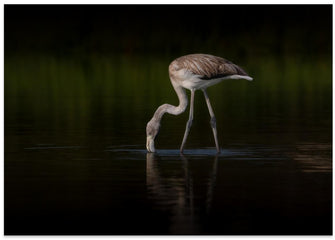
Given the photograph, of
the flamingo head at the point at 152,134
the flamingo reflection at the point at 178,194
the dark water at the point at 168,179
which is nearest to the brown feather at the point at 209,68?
the flamingo head at the point at 152,134

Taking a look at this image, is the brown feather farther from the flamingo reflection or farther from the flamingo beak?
the flamingo reflection

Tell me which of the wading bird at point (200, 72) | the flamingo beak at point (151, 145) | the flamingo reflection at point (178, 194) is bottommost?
the flamingo reflection at point (178, 194)

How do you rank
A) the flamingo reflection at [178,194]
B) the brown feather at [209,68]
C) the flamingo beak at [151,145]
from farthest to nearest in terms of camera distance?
the flamingo beak at [151,145], the brown feather at [209,68], the flamingo reflection at [178,194]

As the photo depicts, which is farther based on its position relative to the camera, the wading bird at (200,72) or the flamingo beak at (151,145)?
the flamingo beak at (151,145)

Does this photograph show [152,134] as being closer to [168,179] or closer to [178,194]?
[168,179]

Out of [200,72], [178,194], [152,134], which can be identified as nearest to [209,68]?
[200,72]

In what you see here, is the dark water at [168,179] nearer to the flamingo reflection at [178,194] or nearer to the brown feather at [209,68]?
the flamingo reflection at [178,194]

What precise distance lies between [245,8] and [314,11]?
10.6 m

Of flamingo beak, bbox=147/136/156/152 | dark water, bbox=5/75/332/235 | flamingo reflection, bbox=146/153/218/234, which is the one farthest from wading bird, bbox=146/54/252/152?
flamingo reflection, bbox=146/153/218/234

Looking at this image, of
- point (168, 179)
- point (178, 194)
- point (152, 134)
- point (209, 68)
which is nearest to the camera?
point (178, 194)

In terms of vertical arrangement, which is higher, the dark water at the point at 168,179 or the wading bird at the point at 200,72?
the wading bird at the point at 200,72

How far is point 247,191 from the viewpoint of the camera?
52.9 ft

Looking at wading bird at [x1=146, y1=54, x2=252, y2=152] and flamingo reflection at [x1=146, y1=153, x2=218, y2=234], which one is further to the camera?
wading bird at [x1=146, y1=54, x2=252, y2=152]

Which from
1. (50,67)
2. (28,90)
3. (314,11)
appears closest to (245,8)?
(314,11)
